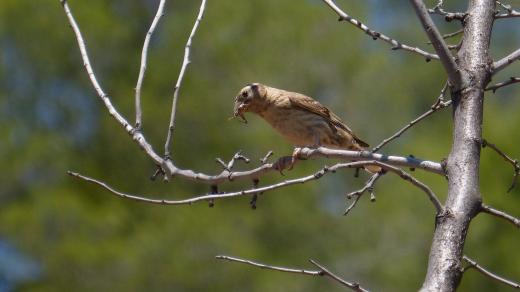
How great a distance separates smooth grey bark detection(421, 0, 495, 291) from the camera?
9.86ft

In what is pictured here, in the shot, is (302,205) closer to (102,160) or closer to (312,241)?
(312,241)

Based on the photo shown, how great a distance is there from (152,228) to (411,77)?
12.1 metres

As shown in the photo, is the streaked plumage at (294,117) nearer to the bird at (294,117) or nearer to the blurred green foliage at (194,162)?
the bird at (294,117)

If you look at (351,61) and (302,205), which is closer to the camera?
(302,205)

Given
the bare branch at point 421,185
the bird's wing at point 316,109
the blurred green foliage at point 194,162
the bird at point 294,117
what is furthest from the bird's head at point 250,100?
the blurred green foliage at point 194,162

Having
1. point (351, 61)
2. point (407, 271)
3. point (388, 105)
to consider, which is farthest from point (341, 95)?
point (407, 271)

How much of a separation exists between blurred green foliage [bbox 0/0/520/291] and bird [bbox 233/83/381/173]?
30.7 feet

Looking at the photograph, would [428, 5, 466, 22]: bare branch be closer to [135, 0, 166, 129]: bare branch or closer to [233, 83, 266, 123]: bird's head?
[135, 0, 166, 129]: bare branch

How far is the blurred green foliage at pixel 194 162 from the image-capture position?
1612cm

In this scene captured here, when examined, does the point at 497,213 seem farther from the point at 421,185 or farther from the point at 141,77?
the point at 141,77

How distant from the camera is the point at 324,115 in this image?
6348mm

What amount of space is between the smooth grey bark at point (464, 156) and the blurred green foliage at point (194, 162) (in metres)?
12.3

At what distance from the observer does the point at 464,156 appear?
3.19 m

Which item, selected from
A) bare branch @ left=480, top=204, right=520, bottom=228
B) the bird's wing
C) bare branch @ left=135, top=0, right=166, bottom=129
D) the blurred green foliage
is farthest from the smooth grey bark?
the blurred green foliage
